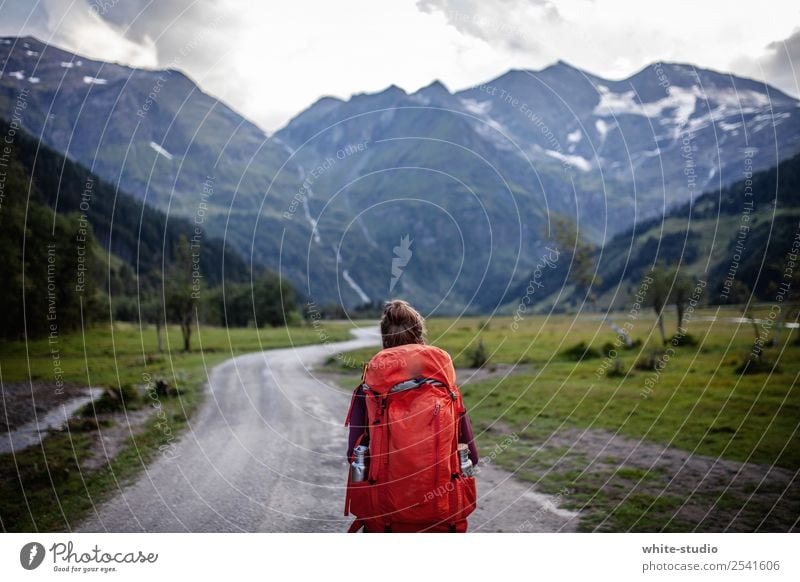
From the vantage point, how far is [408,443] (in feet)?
14.7

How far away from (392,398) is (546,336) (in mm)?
34164

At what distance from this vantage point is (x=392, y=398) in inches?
178

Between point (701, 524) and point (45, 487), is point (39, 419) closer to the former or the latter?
point (45, 487)

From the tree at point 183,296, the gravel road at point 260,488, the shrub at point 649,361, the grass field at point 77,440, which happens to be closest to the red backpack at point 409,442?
the gravel road at point 260,488

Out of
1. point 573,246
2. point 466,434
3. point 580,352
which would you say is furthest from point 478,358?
point 466,434

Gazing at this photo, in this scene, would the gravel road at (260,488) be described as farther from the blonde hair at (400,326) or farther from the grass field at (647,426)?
the blonde hair at (400,326)

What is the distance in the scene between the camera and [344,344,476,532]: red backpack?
449 centimetres

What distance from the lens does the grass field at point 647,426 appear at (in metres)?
7.81

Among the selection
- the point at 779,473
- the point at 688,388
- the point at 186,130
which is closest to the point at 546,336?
the point at 688,388

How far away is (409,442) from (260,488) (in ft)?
17.3

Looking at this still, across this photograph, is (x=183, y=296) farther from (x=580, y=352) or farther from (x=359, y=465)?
(x=359, y=465)

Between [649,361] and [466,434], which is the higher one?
[466,434]

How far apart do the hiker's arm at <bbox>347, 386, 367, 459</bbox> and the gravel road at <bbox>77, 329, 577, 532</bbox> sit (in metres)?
3.51

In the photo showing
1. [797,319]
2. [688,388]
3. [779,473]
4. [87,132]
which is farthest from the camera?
[87,132]
